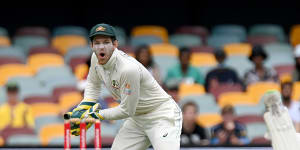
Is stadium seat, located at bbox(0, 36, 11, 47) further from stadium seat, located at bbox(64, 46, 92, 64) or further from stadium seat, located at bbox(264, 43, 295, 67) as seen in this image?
stadium seat, located at bbox(264, 43, 295, 67)

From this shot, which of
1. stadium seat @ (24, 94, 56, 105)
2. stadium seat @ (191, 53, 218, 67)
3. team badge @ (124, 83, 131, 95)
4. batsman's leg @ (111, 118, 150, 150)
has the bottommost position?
batsman's leg @ (111, 118, 150, 150)

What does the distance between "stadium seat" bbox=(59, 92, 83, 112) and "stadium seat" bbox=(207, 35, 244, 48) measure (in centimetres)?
278

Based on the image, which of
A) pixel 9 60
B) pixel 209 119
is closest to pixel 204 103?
pixel 209 119

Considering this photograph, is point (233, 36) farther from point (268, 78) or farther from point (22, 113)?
point (22, 113)

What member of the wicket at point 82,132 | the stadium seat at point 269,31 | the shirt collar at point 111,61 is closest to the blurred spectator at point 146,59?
the stadium seat at point 269,31

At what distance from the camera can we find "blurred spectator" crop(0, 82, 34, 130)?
923 centimetres

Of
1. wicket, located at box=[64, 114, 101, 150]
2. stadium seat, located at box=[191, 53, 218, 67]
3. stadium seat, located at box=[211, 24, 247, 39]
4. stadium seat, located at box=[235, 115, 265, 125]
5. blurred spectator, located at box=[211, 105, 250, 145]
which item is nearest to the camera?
wicket, located at box=[64, 114, 101, 150]

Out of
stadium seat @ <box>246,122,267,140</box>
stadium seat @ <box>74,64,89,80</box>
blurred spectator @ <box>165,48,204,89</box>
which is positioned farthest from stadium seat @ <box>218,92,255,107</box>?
stadium seat @ <box>74,64,89,80</box>

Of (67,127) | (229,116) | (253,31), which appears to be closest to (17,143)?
(229,116)

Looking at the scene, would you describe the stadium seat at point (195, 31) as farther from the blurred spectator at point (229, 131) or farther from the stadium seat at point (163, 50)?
the blurred spectator at point (229, 131)

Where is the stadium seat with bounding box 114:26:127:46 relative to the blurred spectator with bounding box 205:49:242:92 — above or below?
above

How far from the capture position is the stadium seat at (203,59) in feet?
36.0

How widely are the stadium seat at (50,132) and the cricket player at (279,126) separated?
125 inches

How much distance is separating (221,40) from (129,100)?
616 cm
